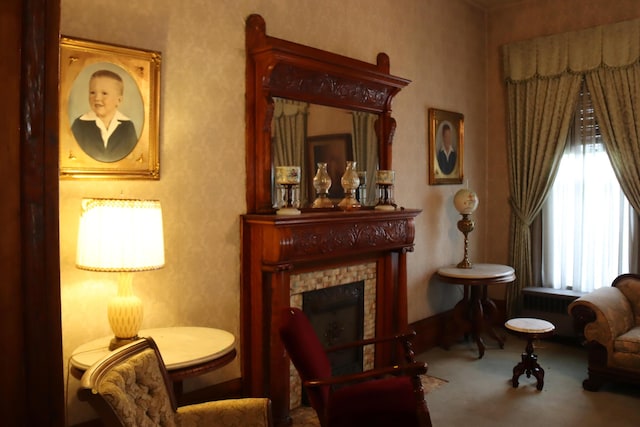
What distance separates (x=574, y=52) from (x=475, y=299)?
8.03ft

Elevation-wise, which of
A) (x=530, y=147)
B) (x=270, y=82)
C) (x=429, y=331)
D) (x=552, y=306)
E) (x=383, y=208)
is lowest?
(x=429, y=331)

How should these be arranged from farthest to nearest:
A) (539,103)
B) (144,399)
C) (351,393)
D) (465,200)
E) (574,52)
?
(539,103) → (574,52) → (465,200) → (351,393) → (144,399)

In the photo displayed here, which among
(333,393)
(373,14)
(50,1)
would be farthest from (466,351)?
(50,1)

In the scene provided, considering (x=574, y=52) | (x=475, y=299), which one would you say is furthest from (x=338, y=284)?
(x=574, y=52)

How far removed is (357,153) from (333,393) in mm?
1899

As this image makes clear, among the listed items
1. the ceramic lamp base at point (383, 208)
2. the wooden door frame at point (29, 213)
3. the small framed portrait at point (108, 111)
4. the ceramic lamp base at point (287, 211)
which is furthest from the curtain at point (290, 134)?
the wooden door frame at point (29, 213)

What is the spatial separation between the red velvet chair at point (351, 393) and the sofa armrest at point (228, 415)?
36 centimetres

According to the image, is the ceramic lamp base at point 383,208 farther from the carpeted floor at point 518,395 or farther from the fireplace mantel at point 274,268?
the carpeted floor at point 518,395

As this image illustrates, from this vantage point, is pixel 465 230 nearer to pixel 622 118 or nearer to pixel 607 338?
pixel 607 338

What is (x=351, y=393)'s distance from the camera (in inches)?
104

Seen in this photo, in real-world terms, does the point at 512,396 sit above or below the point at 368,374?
below

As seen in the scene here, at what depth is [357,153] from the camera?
159 inches

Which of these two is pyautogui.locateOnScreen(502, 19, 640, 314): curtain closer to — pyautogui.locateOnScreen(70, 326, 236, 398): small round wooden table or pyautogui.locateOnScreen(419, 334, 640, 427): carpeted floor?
pyautogui.locateOnScreen(419, 334, 640, 427): carpeted floor

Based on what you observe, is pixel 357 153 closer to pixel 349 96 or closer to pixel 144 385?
pixel 349 96
